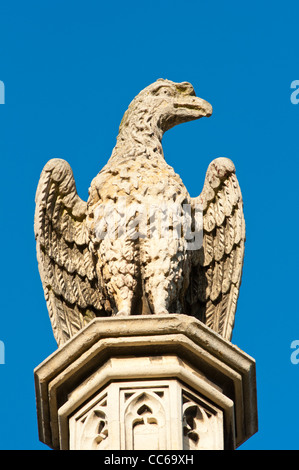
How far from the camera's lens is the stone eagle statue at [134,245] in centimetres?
1431

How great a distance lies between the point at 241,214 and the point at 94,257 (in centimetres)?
139

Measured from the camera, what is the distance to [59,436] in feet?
43.0

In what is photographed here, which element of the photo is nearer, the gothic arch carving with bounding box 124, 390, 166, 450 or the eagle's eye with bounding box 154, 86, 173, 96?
the gothic arch carving with bounding box 124, 390, 166, 450

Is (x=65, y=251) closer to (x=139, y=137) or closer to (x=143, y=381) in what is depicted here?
(x=139, y=137)

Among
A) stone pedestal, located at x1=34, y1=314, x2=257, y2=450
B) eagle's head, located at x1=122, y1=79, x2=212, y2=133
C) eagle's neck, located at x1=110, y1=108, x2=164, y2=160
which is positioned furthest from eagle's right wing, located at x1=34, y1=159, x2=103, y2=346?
stone pedestal, located at x1=34, y1=314, x2=257, y2=450

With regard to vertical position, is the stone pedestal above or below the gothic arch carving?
above

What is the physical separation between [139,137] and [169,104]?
0.78 metres

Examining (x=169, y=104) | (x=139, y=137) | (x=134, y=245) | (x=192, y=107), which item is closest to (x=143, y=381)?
(x=134, y=245)

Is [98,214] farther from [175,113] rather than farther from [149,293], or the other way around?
[175,113]

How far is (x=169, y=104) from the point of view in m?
15.9

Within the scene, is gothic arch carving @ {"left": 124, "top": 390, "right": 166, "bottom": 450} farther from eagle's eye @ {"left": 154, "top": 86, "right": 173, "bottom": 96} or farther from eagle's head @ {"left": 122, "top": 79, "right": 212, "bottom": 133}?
eagle's eye @ {"left": 154, "top": 86, "right": 173, "bottom": 96}

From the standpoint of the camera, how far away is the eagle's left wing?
14750 millimetres

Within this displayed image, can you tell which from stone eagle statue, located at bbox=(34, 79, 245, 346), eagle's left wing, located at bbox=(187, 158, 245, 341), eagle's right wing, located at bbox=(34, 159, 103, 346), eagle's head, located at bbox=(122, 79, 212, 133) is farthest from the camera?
eagle's head, located at bbox=(122, 79, 212, 133)
